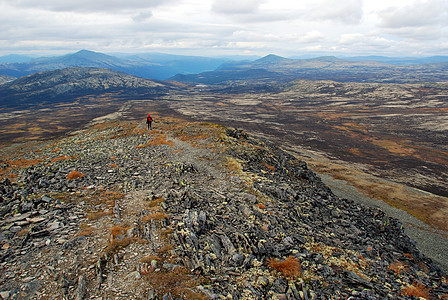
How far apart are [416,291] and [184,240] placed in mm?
17680

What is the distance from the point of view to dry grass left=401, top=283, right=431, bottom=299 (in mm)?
17300

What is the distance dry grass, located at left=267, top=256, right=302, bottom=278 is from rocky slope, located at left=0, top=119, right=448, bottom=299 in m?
0.07

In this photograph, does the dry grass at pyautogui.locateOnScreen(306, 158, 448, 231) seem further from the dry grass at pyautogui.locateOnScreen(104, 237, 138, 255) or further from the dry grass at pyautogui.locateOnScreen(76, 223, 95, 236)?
the dry grass at pyautogui.locateOnScreen(76, 223, 95, 236)

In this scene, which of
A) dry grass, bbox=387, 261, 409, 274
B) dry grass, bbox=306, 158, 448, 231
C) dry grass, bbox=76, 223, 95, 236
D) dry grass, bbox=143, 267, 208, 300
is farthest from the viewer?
dry grass, bbox=306, 158, 448, 231

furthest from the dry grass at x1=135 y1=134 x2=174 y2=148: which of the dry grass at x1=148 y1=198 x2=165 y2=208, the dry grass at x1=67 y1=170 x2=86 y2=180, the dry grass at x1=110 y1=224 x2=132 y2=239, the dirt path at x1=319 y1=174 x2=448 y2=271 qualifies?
the dirt path at x1=319 y1=174 x2=448 y2=271

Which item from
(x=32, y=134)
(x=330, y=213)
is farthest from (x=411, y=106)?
(x=32, y=134)

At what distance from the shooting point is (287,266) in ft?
54.4

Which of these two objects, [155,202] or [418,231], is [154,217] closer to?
[155,202]

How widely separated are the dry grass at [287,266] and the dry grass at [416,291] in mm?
8049

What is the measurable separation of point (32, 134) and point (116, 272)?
14606 centimetres

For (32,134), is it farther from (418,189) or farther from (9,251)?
(418,189)

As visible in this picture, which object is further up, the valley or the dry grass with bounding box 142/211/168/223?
the dry grass with bounding box 142/211/168/223

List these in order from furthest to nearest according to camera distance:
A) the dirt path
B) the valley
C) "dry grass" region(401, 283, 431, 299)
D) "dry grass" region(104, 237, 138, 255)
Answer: the valley → the dirt path → "dry grass" region(401, 283, 431, 299) → "dry grass" region(104, 237, 138, 255)

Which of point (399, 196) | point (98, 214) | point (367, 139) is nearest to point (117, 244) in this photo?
point (98, 214)
